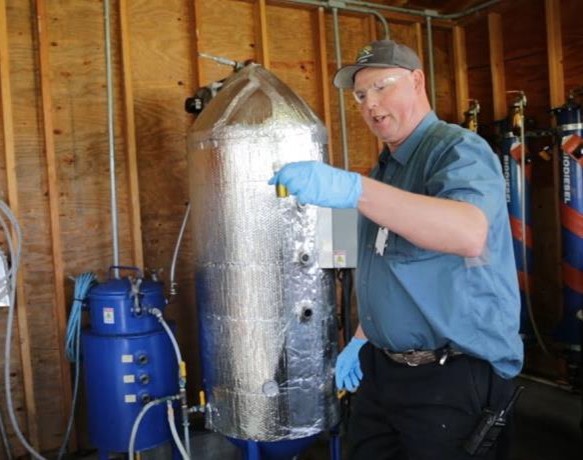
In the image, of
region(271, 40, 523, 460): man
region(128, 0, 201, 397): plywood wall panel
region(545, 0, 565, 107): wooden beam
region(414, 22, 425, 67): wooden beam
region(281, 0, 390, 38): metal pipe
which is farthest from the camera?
region(414, 22, 425, 67): wooden beam

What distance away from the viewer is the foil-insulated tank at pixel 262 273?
74.2 inches

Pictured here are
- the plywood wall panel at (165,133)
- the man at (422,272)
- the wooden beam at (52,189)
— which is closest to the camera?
the man at (422,272)

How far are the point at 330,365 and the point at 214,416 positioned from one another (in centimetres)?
47

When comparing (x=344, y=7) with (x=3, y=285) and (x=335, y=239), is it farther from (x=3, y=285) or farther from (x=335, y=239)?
(x=3, y=285)

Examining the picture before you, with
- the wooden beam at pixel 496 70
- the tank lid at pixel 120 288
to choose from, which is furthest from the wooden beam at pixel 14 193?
the wooden beam at pixel 496 70

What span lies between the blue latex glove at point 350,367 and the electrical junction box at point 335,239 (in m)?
0.34

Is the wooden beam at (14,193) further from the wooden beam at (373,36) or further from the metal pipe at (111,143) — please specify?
the wooden beam at (373,36)

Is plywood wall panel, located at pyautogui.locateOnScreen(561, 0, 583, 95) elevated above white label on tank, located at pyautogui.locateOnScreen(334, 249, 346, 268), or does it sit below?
above

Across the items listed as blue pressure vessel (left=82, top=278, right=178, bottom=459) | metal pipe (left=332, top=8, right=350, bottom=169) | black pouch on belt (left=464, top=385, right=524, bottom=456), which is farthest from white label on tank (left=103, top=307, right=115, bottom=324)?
metal pipe (left=332, top=8, right=350, bottom=169)

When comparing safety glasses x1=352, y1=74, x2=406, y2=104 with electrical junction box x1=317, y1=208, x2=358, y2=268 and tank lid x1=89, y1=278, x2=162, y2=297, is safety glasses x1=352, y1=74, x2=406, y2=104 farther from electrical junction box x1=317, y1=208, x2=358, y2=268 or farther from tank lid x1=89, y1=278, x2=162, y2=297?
tank lid x1=89, y1=278, x2=162, y2=297

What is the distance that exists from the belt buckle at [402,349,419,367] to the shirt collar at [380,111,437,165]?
46 centimetres

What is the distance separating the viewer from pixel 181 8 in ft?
8.99

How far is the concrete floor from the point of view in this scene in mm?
2344

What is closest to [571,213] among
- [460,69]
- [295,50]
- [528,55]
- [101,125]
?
[528,55]
